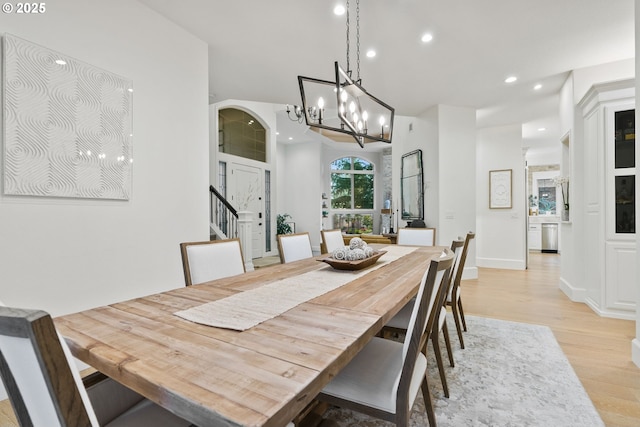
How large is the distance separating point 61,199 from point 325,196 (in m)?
8.06

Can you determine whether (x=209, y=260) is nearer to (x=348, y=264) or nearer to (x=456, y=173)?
(x=348, y=264)

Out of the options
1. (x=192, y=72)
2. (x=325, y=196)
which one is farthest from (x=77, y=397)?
(x=325, y=196)

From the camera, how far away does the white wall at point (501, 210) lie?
223 inches

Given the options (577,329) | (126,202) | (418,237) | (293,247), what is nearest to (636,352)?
(577,329)

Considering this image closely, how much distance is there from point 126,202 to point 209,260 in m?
1.02

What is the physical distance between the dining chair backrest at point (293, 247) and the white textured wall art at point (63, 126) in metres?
1.24

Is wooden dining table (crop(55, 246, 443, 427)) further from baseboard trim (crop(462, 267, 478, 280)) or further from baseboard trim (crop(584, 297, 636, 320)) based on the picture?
baseboard trim (crop(462, 267, 478, 280))

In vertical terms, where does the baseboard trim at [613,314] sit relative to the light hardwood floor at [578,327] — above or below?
above

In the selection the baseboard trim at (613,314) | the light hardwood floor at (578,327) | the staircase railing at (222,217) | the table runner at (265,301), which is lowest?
the light hardwood floor at (578,327)

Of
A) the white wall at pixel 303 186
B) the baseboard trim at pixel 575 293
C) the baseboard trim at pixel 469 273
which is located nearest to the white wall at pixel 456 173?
the baseboard trim at pixel 469 273

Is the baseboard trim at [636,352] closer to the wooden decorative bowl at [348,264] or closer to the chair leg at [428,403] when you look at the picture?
the chair leg at [428,403]

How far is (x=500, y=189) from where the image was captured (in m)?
5.83

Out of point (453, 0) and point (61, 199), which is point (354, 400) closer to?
point (61, 199)

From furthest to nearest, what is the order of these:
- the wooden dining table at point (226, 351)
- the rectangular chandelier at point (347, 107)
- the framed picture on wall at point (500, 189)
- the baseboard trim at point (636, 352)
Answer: the framed picture on wall at point (500, 189), the baseboard trim at point (636, 352), the rectangular chandelier at point (347, 107), the wooden dining table at point (226, 351)
